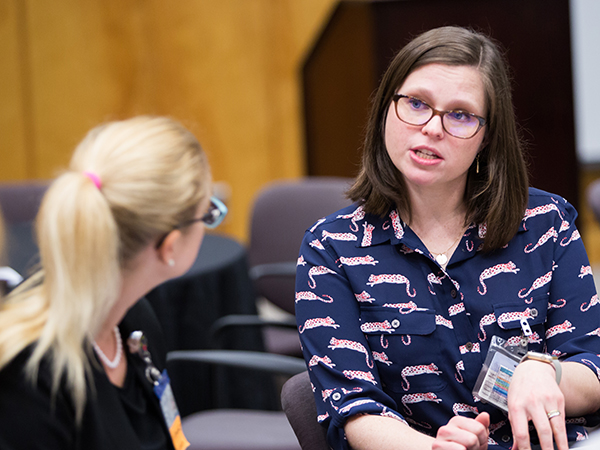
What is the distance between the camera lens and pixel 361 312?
1266 mm

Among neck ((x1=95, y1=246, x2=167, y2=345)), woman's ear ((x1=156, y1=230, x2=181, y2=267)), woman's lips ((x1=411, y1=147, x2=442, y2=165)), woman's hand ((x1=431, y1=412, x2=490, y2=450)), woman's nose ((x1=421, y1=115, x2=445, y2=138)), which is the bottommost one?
woman's hand ((x1=431, y1=412, x2=490, y2=450))

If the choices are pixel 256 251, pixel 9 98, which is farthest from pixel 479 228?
pixel 9 98

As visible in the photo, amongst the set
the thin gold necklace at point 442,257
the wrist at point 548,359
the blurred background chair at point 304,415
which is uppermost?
the thin gold necklace at point 442,257

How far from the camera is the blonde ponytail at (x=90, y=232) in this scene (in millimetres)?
900

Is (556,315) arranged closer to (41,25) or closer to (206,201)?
(206,201)

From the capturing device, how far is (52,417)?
0.88m

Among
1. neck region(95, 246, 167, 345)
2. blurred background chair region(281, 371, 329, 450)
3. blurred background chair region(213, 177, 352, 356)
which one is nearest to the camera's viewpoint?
neck region(95, 246, 167, 345)

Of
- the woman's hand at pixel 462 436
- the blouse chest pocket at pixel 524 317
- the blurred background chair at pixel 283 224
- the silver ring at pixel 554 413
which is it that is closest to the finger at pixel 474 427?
the woman's hand at pixel 462 436

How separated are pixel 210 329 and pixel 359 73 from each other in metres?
1.91

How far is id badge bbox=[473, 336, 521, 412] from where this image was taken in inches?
46.9

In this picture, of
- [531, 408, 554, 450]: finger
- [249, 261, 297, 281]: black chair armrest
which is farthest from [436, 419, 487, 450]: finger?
[249, 261, 297, 281]: black chair armrest

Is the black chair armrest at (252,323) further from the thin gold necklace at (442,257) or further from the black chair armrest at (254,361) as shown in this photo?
the thin gold necklace at (442,257)

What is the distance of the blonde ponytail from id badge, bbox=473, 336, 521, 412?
0.60 m

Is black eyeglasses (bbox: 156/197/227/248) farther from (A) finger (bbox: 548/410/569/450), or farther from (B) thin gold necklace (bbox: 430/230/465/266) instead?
(A) finger (bbox: 548/410/569/450)
